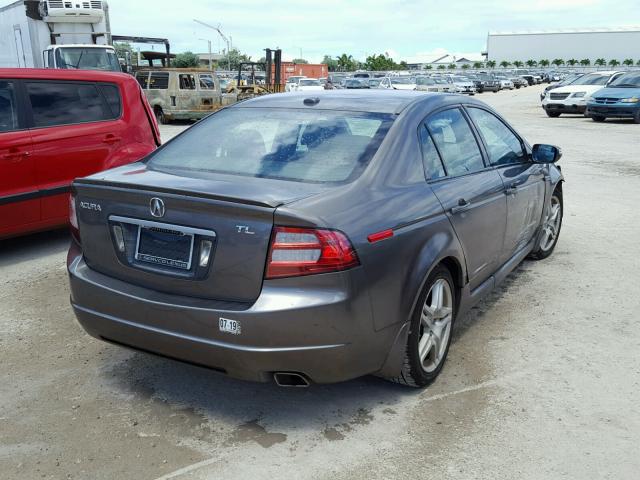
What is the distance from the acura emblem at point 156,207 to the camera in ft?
10.1

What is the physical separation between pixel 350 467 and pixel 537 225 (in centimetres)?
327

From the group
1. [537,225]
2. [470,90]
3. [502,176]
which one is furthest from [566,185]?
[470,90]

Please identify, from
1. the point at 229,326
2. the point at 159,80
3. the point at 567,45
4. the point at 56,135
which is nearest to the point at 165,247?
the point at 229,326

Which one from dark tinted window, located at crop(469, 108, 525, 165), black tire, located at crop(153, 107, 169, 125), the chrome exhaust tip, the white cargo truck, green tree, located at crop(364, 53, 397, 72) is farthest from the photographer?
green tree, located at crop(364, 53, 397, 72)

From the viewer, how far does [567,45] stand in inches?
5320

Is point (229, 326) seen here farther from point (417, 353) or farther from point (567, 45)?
point (567, 45)

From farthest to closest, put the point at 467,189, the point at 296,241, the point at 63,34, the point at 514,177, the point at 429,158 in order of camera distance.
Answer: the point at 63,34
the point at 514,177
the point at 467,189
the point at 429,158
the point at 296,241

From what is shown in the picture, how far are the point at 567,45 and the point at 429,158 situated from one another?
146180 mm

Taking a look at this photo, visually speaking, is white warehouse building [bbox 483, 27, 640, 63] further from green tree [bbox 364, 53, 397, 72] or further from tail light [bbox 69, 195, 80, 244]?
tail light [bbox 69, 195, 80, 244]

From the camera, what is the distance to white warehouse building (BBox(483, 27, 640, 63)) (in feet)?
430

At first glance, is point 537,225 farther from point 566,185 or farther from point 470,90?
point 470,90

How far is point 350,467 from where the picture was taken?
2.92 metres

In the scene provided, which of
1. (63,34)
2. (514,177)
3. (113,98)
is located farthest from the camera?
(63,34)

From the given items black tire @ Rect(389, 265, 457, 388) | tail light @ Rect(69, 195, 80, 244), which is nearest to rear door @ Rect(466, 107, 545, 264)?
black tire @ Rect(389, 265, 457, 388)
